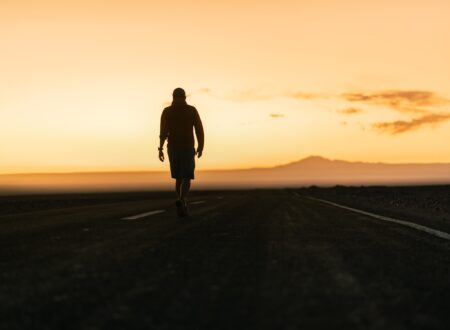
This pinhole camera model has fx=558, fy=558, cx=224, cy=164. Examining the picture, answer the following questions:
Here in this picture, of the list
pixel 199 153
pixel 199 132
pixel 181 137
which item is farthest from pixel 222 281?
pixel 199 132

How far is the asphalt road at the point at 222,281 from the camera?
3.10m

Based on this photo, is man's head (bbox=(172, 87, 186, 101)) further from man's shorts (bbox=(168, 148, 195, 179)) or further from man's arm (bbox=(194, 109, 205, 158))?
man's shorts (bbox=(168, 148, 195, 179))

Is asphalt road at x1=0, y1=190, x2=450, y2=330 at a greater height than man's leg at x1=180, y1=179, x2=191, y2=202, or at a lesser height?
lesser

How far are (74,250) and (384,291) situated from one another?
3.32 meters

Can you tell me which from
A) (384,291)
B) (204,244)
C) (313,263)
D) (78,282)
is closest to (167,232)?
(204,244)

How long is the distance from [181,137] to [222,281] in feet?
26.3

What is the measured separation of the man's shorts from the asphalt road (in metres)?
4.22

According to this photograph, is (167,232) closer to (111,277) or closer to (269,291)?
(111,277)

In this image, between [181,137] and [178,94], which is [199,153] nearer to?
[181,137]

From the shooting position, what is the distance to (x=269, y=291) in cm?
380

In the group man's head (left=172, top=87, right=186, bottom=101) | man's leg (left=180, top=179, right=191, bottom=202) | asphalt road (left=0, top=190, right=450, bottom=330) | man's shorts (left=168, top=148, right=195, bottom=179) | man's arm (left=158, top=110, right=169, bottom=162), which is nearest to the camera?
asphalt road (left=0, top=190, right=450, bottom=330)

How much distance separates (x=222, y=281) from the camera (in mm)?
4133

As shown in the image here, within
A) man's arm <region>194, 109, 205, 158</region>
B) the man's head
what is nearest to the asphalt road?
man's arm <region>194, 109, 205, 158</region>

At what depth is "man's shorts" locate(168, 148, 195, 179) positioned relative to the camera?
11648 millimetres
